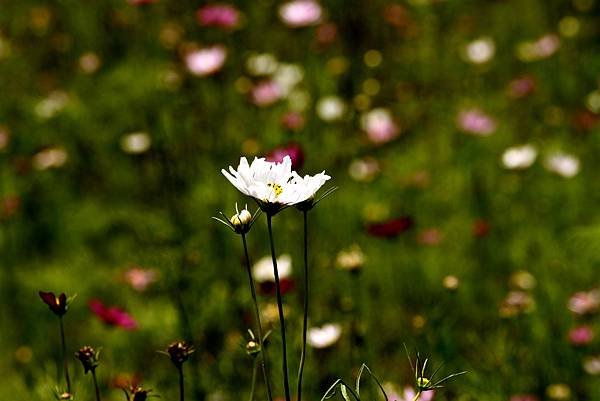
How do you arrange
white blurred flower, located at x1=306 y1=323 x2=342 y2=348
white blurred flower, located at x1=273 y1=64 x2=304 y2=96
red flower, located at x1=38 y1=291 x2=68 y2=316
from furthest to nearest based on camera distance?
white blurred flower, located at x1=273 y1=64 x2=304 y2=96, white blurred flower, located at x1=306 y1=323 x2=342 y2=348, red flower, located at x1=38 y1=291 x2=68 y2=316

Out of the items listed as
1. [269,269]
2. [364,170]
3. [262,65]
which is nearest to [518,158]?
[364,170]

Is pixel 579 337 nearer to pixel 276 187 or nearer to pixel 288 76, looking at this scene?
pixel 276 187

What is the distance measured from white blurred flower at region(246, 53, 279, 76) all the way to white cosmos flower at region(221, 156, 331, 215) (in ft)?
5.72

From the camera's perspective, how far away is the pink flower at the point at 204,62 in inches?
84.0

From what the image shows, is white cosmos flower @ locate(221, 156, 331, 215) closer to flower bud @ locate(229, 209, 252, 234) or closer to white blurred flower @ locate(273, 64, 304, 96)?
flower bud @ locate(229, 209, 252, 234)

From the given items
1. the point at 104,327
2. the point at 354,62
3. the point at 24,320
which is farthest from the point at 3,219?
the point at 354,62

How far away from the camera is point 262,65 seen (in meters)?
2.51

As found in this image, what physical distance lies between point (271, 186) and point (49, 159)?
5.36 feet

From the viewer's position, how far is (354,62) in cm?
257

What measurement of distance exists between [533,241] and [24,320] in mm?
1214

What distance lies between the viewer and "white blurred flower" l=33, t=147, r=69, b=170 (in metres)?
2.23

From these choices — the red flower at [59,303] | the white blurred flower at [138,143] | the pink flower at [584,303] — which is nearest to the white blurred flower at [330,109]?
the white blurred flower at [138,143]

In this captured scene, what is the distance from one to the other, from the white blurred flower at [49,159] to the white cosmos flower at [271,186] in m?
1.59

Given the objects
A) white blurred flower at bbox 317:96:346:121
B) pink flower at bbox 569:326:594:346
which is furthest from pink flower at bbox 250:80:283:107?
pink flower at bbox 569:326:594:346
